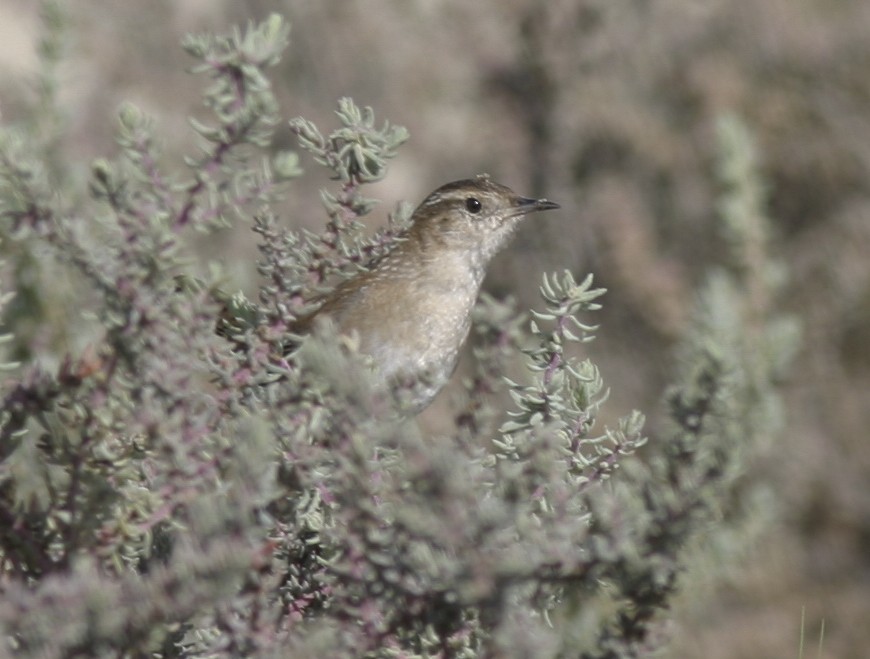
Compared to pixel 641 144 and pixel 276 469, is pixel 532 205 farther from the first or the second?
pixel 276 469

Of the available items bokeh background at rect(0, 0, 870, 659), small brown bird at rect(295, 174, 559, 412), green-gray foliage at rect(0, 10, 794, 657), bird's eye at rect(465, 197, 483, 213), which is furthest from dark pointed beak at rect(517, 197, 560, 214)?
green-gray foliage at rect(0, 10, 794, 657)

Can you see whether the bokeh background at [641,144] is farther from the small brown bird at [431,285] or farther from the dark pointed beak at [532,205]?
the dark pointed beak at [532,205]

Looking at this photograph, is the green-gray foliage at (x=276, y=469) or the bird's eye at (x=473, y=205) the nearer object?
the green-gray foliage at (x=276, y=469)

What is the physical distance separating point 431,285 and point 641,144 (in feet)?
7.42

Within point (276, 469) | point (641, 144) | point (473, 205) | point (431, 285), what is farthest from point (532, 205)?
point (276, 469)

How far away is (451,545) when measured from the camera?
70.9 inches

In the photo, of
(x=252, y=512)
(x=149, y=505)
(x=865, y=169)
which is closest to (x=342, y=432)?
(x=252, y=512)

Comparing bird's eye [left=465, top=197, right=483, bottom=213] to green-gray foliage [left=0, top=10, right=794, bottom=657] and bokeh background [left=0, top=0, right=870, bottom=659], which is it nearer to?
bokeh background [left=0, top=0, right=870, bottom=659]

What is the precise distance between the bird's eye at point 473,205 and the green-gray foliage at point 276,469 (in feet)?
7.56

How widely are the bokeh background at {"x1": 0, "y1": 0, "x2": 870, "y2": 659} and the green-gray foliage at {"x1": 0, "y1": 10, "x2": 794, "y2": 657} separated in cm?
330

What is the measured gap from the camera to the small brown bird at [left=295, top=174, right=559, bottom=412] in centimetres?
401

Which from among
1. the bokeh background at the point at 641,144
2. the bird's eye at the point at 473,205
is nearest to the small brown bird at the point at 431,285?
the bird's eye at the point at 473,205

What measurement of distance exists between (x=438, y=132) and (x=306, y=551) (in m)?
4.35

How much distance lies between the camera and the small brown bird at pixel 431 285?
4.01 meters
